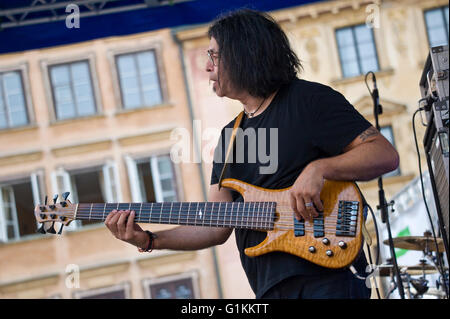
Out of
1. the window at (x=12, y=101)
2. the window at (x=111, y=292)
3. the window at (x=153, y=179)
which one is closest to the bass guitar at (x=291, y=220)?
the window at (x=111, y=292)

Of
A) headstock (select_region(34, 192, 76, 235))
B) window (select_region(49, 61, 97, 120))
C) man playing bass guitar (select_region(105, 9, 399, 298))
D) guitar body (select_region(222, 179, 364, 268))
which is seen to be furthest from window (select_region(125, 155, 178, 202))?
guitar body (select_region(222, 179, 364, 268))

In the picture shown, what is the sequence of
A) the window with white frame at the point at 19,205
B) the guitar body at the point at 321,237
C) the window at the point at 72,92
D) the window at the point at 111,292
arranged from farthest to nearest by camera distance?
1. the window at the point at 72,92
2. the window with white frame at the point at 19,205
3. the window at the point at 111,292
4. the guitar body at the point at 321,237

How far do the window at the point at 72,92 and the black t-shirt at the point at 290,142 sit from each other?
60.0 ft

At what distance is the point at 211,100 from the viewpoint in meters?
20.2

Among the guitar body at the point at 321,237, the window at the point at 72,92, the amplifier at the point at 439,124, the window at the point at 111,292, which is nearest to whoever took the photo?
the guitar body at the point at 321,237

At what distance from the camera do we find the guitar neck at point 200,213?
2.71 metres

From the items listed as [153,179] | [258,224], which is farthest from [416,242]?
[153,179]

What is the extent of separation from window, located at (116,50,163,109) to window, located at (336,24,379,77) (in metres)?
5.43

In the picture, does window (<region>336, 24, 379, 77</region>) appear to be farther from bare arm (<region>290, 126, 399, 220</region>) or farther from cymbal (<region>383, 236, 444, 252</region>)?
bare arm (<region>290, 126, 399, 220</region>)

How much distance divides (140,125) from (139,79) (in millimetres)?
1399

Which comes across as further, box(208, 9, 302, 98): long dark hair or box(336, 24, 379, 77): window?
box(336, 24, 379, 77): window

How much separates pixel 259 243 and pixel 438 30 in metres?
18.7

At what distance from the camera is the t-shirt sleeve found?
8.58 ft

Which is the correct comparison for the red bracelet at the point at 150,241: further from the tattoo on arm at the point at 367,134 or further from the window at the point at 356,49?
the window at the point at 356,49
